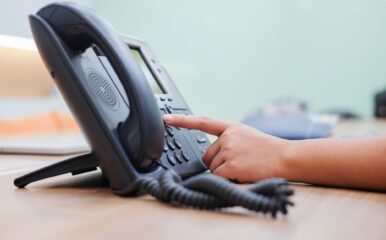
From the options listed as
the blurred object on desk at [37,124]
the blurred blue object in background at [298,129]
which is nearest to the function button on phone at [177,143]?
the blurred blue object in background at [298,129]

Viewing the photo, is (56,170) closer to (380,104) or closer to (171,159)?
(171,159)

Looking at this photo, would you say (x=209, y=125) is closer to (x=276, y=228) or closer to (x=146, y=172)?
(x=146, y=172)

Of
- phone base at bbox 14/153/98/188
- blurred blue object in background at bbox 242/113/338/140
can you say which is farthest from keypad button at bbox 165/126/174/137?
blurred blue object in background at bbox 242/113/338/140

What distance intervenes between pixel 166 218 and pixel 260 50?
3.03 meters

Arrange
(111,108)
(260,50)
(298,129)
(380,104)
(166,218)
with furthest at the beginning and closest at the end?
(260,50) < (380,104) < (298,129) < (111,108) < (166,218)

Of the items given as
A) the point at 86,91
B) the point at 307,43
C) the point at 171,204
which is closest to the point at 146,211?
the point at 171,204

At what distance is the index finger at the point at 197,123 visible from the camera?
23.1 inches

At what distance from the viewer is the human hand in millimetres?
553

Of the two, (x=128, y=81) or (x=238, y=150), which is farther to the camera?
(x=238, y=150)

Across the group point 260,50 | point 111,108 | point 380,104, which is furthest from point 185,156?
point 260,50

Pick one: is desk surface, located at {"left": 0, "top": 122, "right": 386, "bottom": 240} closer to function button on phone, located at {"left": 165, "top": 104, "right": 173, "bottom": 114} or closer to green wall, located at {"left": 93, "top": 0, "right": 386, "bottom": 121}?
function button on phone, located at {"left": 165, "top": 104, "right": 173, "bottom": 114}

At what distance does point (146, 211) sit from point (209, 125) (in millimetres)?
233

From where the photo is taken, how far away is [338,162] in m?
0.53

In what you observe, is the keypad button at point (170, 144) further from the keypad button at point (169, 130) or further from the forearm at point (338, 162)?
the forearm at point (338, 162)
